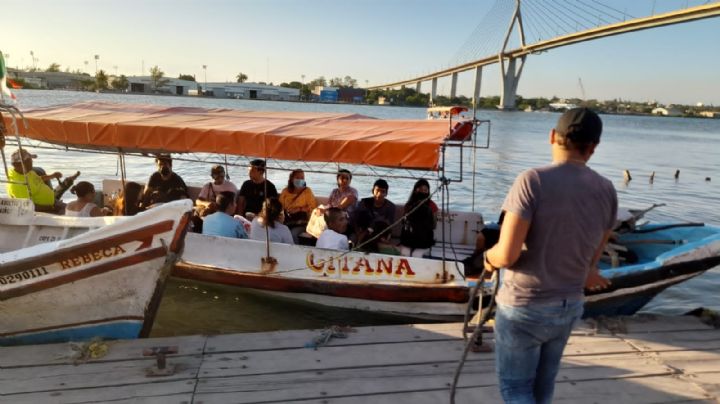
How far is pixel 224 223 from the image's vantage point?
21.3 feet

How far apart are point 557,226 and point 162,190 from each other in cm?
690

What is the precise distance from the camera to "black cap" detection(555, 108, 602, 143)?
2039 millimetres

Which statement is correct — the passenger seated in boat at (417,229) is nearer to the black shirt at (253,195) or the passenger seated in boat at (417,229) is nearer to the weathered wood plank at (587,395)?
the black shirt at (253,195)

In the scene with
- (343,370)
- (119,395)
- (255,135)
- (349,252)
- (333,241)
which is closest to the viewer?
(119,395)

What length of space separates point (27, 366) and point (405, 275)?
12.3 feet

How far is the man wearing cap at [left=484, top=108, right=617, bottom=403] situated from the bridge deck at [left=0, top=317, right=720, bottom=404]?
1.46 m

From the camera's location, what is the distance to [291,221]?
7.54m

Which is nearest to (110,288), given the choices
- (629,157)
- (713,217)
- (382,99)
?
(713,217)

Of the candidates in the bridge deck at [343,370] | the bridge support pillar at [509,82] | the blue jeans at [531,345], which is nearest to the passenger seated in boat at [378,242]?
the bridge deck at [343,370]

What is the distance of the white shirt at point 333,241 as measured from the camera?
246 inches

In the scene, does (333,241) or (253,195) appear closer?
(333,241)

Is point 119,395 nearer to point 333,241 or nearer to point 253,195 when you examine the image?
point 333,241

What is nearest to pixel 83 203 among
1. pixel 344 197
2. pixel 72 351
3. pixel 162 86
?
pixel 72 351

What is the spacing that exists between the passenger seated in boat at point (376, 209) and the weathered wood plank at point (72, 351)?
10.2 feet
